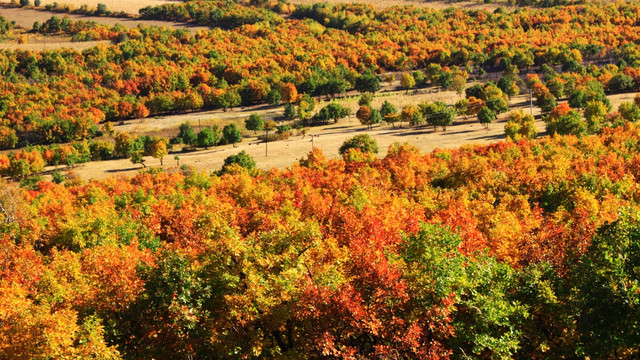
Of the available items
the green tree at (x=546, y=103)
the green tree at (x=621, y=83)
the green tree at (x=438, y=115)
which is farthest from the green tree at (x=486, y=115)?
the green tree at (x=621, y=83)

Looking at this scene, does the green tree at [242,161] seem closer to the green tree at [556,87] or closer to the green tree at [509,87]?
the green tree at [509,87]

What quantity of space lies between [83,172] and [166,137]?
3576cm

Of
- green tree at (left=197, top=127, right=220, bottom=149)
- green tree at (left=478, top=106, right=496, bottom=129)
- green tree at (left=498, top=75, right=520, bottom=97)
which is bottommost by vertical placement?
green tree at (left=197, top=127, right=220, bottom=149)

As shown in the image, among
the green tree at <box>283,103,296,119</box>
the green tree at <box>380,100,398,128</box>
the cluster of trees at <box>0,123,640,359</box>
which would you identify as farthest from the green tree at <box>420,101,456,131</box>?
the cluster of trees at <box>0,123,640,359</box>

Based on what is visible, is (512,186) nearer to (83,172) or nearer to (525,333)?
(525,333)

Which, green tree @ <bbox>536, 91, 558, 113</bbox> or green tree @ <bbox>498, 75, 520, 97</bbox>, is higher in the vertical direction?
green tree @ <bbox>498, 75, 520, 97</bbox>

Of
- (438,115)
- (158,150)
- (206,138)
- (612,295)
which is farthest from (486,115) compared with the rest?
(612,295)

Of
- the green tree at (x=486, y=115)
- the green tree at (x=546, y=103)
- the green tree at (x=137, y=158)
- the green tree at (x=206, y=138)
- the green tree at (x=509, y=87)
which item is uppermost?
the green tree at (x=509, y=87)

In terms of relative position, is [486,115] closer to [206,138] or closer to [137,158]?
[206,138]

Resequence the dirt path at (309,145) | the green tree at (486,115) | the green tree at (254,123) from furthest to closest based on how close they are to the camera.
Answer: the green tree at (254,123), the green tree at (486,115), the dirt path at (309,145)

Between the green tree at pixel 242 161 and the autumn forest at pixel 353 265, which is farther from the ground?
the autumn forest at pixel 353 265

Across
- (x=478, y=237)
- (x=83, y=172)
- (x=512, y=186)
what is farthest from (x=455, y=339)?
(x=83, y=172)

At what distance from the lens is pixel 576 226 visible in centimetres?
3841

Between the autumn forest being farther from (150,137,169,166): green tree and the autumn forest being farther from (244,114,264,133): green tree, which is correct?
(244,114,264,133): green tree
